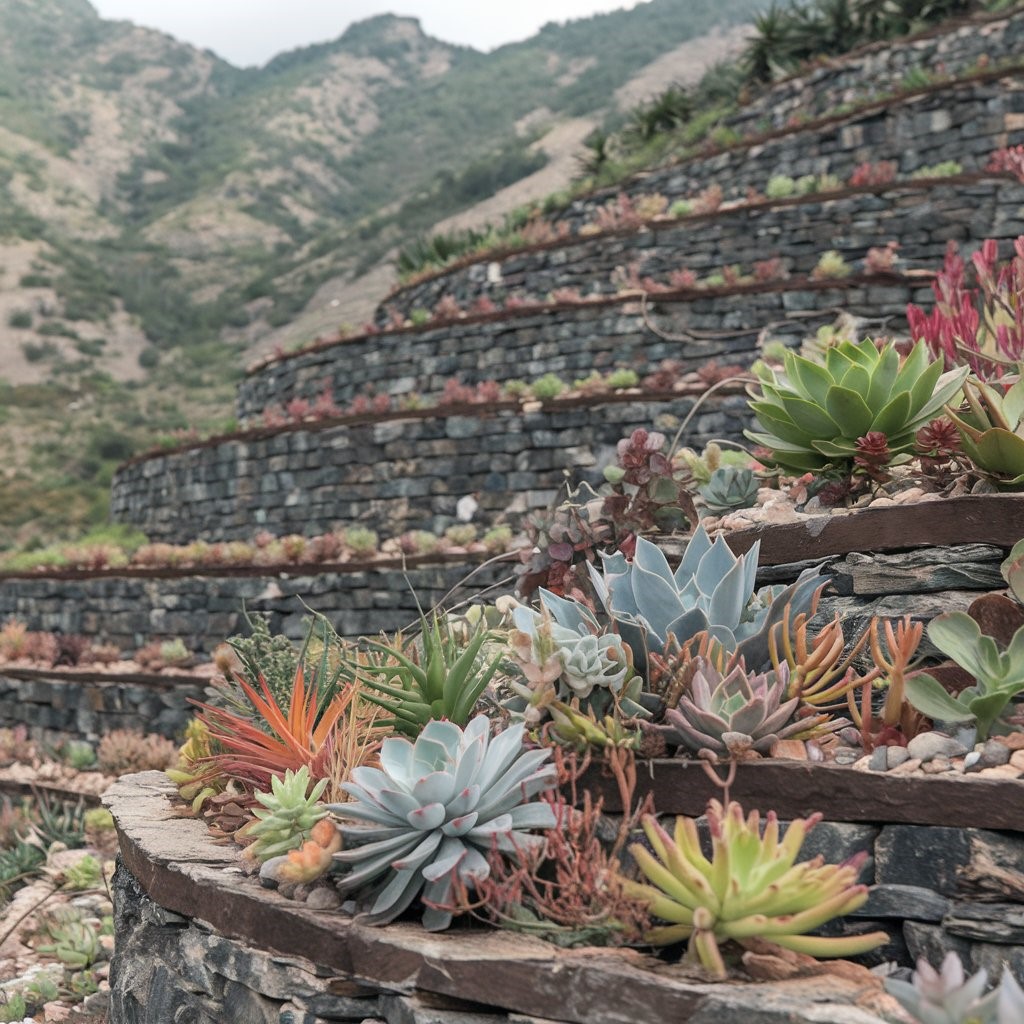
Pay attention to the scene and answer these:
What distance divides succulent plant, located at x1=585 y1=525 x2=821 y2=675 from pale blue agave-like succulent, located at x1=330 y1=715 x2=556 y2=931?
1.83 ft

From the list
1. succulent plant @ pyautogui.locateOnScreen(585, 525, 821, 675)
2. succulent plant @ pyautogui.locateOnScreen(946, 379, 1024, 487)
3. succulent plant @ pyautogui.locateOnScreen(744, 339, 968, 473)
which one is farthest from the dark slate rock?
succulent plant @ pyautogui.locateOnScreen(744, 339, 968, 473)

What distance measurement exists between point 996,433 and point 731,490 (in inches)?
53.6

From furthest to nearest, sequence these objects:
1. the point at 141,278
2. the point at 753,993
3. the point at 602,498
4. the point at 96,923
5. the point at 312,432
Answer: the point at 141,278, the point at 312,432, the point at 96,923, the point at 602,498, the point at 753,993

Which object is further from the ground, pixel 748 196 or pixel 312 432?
pixel 748 196

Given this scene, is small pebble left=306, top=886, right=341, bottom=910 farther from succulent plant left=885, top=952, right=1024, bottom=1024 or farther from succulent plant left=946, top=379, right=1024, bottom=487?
succulent plant left=946, top=379, right=1024, bottom=487

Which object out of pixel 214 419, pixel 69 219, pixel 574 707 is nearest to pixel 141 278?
pixel 69 219

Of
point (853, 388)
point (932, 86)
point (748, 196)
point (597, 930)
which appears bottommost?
point (597, 930)

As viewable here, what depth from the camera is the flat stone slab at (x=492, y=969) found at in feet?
7.45

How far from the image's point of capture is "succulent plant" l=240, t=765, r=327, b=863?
3.23m

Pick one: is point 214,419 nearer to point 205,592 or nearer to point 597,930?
point 205,592

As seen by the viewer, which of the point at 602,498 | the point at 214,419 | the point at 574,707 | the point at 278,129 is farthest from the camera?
the point at 278,129

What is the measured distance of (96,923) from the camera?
6031mm

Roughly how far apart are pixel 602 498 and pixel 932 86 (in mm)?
11022

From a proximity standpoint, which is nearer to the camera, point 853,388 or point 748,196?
point 853,388
